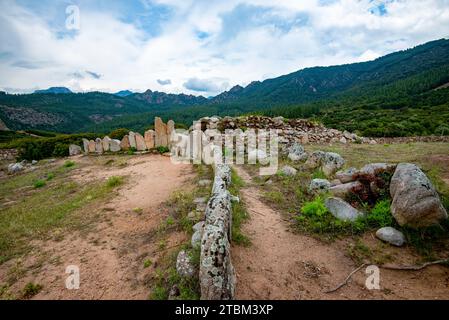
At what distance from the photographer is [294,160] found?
1034 centimetres

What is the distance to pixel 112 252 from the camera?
16.0 ft

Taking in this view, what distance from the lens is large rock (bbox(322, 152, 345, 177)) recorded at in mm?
8039

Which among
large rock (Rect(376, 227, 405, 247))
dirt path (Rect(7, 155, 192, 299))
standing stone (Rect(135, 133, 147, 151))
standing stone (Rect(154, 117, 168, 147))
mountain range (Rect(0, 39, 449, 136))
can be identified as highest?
mountain range (Rect(0, 39, 449, 136))

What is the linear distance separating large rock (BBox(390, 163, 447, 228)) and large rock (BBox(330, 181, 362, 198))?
1191mm

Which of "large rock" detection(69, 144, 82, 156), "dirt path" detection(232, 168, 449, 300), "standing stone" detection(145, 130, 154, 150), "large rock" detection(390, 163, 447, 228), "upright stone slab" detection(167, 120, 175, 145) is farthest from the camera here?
"large rock" detection(69, 144, 82, 156)

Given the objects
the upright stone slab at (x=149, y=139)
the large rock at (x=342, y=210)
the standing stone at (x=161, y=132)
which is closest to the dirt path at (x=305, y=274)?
the large rock at (x=342, y=210)

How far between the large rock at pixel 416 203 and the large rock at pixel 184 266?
4008 mm

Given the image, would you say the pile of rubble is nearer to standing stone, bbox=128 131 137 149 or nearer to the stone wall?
standing stone, bbox=128 131 137 149

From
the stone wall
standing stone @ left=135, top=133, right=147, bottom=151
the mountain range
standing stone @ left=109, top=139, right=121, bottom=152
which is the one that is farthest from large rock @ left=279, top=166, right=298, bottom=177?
the mountain range

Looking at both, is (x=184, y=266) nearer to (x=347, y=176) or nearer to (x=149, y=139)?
(x=347, y=176)

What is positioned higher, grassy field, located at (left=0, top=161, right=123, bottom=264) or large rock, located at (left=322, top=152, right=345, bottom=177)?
large rock, located at (left=322, top=152, right=345, bottom=177)

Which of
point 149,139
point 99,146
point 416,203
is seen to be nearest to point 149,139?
point 149,139

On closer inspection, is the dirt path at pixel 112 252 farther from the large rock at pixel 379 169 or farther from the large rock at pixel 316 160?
the large rock at pixel 379 169

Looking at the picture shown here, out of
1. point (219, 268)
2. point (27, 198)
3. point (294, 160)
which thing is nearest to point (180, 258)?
point (219, 268)
